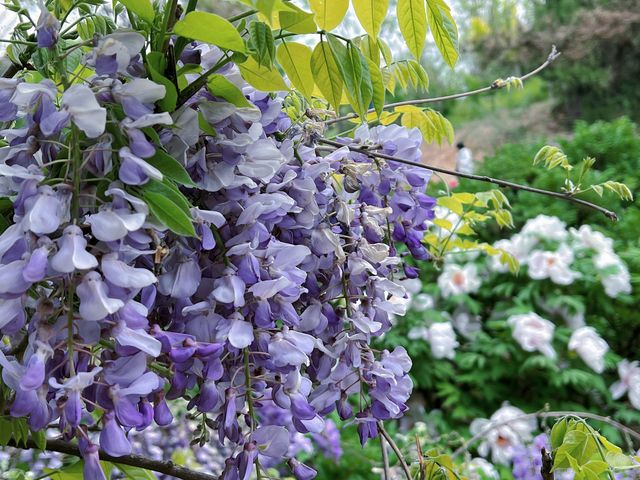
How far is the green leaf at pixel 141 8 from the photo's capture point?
1.23ft

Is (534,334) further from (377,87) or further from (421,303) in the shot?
(377,87)

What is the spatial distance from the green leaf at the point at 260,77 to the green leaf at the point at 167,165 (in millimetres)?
83

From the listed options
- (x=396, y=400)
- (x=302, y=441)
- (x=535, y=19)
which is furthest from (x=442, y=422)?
(x=535, y=19)

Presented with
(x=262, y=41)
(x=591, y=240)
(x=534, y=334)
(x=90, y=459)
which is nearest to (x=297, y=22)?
(x=262, y=41)

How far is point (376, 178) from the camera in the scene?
520mm

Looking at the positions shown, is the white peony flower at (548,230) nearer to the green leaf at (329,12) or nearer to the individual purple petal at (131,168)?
the green leaf at (329,12)

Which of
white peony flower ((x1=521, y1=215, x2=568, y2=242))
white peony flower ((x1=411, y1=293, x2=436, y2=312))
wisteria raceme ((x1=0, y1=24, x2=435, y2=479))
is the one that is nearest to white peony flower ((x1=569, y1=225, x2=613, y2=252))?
white peony flower ((x1=521, y1=215, x2=568, y2=242))

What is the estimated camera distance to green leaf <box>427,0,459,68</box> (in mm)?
441

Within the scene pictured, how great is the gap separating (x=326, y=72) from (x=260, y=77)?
0.04 m

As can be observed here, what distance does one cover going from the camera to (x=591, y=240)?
8.42ft

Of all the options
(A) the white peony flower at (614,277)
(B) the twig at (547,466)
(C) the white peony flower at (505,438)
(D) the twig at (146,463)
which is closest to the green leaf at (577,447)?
(B) the twig at (547,466)

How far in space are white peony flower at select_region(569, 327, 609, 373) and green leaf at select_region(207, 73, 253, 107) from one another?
A: 2182mm

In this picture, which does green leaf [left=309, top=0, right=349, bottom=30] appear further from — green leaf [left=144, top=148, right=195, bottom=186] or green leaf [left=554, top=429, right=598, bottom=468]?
green leaf [left=554, top=429, right=598, bottom=468]

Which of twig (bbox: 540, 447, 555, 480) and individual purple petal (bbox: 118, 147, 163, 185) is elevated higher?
individual purple petal (bbox: 118, 147, 163, 185)
